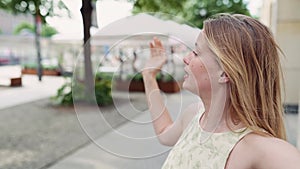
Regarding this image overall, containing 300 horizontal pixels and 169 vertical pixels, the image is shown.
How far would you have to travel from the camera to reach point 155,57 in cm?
116

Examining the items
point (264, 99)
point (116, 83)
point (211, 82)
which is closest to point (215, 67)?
point (211, 82)

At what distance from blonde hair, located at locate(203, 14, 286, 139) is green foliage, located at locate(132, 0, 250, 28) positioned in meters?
0.38

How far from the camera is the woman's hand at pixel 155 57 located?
1153 mm

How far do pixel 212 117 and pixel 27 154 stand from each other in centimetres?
365

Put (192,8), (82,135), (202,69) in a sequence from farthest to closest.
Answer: (192,8) < (82,135) < (202,69)

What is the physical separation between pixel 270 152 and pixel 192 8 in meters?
15.4

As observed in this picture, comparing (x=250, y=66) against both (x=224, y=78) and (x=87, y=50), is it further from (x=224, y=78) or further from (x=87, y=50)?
(x=87, y=50)

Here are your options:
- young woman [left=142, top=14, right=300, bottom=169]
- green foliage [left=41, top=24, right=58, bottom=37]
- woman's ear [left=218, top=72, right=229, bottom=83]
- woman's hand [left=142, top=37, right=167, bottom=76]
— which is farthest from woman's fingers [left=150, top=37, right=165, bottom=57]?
green foliage [left=41, top=24, right=58, bottom=37]

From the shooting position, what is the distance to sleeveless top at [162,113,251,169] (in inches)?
32.6

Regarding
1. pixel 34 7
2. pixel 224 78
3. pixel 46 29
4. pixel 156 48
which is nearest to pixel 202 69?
pixel 224 78

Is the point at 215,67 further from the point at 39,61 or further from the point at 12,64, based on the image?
the point at 12,64

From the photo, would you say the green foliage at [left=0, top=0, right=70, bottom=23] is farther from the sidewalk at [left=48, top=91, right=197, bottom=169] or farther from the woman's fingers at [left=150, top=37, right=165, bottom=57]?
the woman's fingers at [left=150, top=37, right=165, bottom=57]

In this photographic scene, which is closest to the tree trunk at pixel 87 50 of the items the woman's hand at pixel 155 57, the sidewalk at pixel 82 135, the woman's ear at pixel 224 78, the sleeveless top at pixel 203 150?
the sidewalk at pixel 82 135

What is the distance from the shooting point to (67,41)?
13.7m
